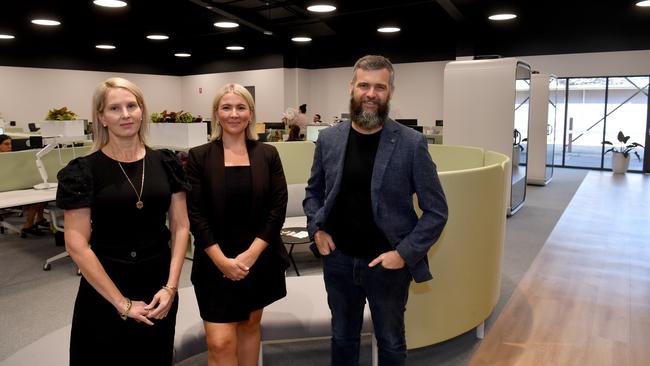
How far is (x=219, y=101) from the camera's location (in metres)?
2.04

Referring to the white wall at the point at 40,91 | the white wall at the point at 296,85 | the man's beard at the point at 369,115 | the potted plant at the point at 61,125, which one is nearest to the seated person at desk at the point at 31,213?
the potted plant at the point at 61,125

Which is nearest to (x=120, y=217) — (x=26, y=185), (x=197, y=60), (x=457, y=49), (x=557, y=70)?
(x=26, y=185)

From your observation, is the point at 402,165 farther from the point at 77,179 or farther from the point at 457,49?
the point at 457,49

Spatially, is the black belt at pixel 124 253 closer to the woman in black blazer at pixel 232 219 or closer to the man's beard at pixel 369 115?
the woman in black blazer at pixel 232 219

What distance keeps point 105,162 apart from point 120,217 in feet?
0.68

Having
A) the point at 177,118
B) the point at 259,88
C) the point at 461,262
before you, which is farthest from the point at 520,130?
the point at 259,88

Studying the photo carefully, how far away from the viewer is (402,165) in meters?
1.88

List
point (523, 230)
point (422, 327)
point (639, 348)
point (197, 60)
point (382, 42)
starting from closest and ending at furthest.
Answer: point (422, 327), point (639, 348), point (523, 230), point (382, 42), point (197, 60)

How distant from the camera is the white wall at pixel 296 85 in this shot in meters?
11.1

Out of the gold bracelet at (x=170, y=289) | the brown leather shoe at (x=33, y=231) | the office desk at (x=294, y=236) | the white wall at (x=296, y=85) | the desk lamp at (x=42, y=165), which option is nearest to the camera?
the gold bracelet at (x=170, y=289)

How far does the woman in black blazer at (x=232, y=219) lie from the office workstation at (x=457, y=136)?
1.90 ft

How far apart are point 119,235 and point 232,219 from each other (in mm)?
463

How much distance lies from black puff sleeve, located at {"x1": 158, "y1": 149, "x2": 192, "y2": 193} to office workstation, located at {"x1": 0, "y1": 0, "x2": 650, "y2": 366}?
1.01 meters

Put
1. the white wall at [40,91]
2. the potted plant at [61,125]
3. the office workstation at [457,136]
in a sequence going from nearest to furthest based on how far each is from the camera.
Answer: the office workstation at [457,136] < the potted plant at [61,125] < the white wall at [40,91]
